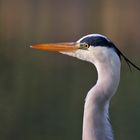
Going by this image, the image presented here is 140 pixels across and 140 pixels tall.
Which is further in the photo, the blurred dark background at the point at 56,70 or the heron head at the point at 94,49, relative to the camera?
the blurred dark background at the point at 56,70

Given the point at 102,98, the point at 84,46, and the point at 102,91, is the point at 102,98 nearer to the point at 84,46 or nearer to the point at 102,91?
the point at 102,91

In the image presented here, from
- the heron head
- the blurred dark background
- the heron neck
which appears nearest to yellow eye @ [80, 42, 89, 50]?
the heron head

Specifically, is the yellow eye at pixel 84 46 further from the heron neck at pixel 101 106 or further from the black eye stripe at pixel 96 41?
the heron neck at pixel 101 106

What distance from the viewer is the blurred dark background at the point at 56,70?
5.64 metres

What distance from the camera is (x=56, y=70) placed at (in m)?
7.12

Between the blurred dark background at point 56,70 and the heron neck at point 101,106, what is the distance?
2378 mm

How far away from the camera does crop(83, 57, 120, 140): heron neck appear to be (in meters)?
2.96

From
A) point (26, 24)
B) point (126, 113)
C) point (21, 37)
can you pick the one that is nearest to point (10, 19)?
point (26, 24)

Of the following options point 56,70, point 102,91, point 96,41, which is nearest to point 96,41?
point 96,41

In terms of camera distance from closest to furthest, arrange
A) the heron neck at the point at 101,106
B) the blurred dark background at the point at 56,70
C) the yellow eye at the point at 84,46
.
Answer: the heron neck at the point at 101,106, the yellow eye at the point at 84,46, the blurred dark background at the point at 56,70

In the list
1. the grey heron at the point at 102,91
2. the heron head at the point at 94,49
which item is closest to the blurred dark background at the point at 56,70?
the heron head at the point at 94,49

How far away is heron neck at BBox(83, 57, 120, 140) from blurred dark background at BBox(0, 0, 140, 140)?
2.38m

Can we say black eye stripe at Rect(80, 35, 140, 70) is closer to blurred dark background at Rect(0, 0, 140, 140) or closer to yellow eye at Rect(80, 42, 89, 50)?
yellow eye at Rect(80, 42, 89, 50)

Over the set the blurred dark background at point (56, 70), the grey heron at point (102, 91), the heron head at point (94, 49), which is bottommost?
the blurred dark background at point (56, 70)
